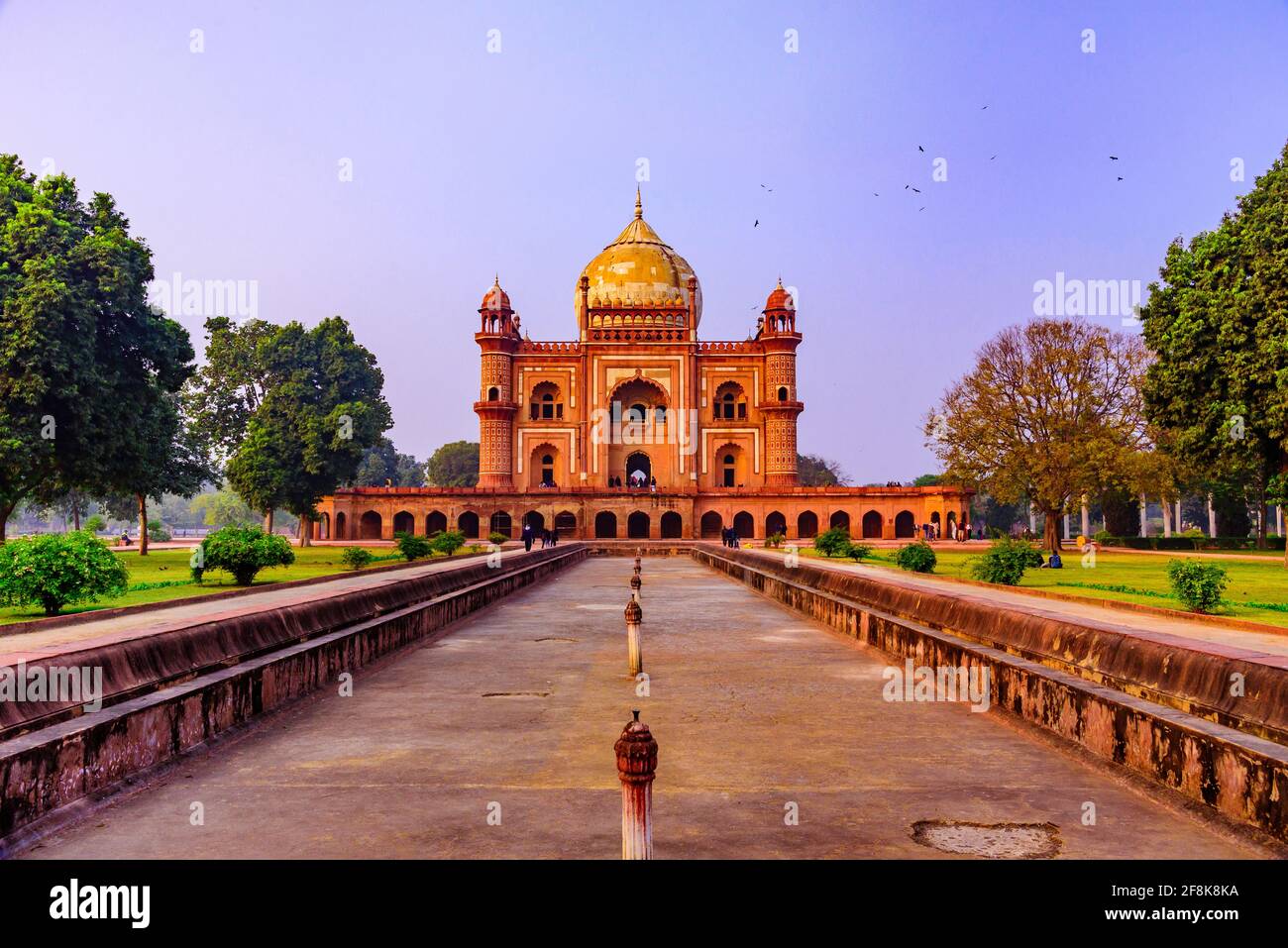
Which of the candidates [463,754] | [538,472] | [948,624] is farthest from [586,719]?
[538,472]

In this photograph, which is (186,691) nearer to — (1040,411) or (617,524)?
(1040,411)

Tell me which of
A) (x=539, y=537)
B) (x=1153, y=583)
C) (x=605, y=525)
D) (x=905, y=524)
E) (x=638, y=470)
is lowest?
(x=1153, y=583)

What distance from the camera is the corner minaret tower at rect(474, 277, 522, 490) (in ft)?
207

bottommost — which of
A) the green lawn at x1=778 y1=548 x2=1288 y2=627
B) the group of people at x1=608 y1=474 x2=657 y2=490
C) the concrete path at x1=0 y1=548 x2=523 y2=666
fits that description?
the green lawn at x1=778 y1=548 x2=1288 y2=627

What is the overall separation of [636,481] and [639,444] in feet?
19.5

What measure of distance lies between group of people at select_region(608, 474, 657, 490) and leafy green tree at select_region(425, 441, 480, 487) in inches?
1059

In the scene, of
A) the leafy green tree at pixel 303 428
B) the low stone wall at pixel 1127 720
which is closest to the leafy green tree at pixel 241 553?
the low stone wall at pixel 1127 720

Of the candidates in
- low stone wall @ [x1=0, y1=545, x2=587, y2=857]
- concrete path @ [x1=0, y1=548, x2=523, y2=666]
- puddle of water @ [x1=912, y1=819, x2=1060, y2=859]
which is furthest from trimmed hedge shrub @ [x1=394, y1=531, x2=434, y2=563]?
puddle of water @ [x1=912, y1=819, x2=1060, y2=859]

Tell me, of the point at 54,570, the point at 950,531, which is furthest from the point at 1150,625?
the point at 950,531

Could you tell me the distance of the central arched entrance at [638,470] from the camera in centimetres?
6794

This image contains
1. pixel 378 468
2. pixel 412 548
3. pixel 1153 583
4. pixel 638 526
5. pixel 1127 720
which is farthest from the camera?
pixel 378 468

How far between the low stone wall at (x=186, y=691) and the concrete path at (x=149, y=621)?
1.59 ft

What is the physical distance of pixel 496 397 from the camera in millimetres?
63688

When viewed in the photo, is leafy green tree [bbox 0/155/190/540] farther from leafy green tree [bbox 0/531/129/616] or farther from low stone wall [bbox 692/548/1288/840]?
low stone wall [bbox 692/548/1288/840]
